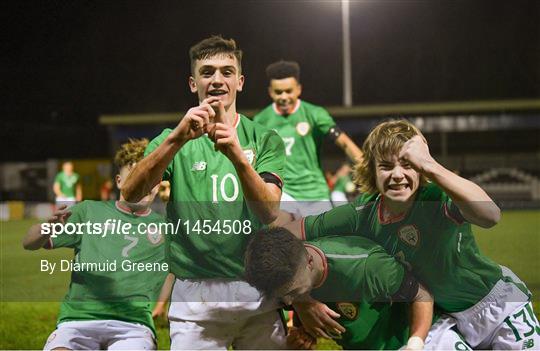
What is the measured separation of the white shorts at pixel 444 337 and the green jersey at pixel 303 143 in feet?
4.66

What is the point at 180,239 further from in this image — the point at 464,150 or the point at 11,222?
the point at 464,150

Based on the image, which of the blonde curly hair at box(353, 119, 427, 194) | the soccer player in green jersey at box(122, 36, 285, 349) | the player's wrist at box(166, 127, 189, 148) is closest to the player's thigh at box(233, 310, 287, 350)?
the soccer player in green jersey at box(122, 36, 285, 349)

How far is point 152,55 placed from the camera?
380 cm

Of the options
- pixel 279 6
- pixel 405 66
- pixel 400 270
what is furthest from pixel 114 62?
pixel 400 270

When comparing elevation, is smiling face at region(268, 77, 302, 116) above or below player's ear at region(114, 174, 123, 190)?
above

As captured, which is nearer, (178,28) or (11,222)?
(178,28)

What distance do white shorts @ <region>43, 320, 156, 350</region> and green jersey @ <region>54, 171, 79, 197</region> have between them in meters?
1.36

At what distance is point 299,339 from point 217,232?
1.85 ft

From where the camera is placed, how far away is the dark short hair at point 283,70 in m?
3.85

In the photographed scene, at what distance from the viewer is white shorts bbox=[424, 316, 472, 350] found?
275 centimetres

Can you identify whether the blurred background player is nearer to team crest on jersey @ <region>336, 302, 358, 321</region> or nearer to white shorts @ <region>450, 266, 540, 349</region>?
team crest on jersey @ <region>336, 302, 358, 321</region>

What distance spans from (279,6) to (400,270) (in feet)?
5.65

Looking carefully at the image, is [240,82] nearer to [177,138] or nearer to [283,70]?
[177,138]

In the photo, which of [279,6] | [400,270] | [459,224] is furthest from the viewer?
[279,6]
